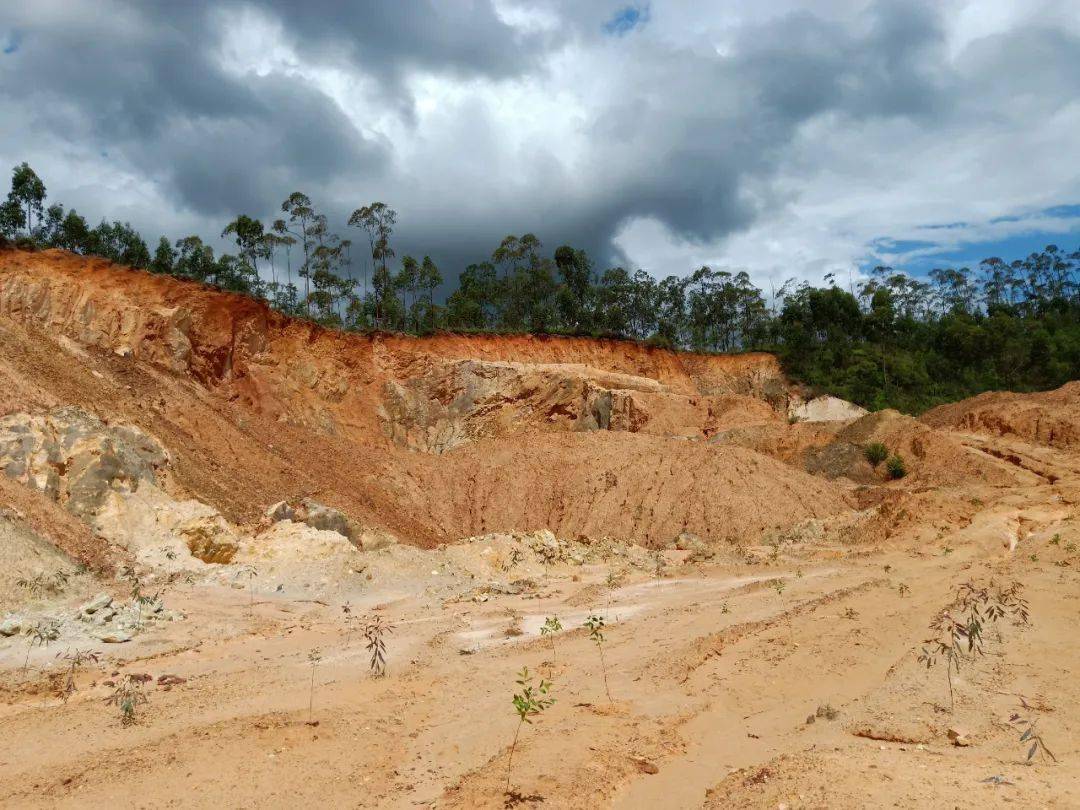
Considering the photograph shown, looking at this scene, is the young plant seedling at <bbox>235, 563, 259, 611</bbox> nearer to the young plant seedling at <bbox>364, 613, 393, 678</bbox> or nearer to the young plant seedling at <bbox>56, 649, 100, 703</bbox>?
the young plant seedling at <bbox>364, 613, 393, 678</bbox>

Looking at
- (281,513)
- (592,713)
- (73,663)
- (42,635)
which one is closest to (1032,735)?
(592,713)

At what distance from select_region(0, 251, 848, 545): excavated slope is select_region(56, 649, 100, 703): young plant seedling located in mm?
7935

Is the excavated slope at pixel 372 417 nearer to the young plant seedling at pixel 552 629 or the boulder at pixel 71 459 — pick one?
the boulder at pixel 71 459

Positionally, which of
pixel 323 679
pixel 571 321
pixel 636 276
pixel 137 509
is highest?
pixel 636 276

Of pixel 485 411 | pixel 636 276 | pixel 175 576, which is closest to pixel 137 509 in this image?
pixel 175 576

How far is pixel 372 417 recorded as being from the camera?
31.8 meters

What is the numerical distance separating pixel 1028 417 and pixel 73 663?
3022 cm

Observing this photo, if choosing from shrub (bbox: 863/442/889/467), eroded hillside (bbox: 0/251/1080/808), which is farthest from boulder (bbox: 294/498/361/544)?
shrub (bbox: 863/442/889/467)

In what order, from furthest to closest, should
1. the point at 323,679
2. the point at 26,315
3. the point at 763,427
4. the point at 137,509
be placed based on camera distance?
the point at 763,427
the point at 26,315
the point at 137,509
the point at 323,679

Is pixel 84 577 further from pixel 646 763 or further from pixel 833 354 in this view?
pixel 833 354

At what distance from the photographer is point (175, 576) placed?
1403 centimetres

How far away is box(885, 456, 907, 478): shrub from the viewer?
26.0m

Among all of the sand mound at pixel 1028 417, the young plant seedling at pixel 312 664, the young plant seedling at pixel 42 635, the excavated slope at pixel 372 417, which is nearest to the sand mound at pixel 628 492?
the excavated slope at pixel 372 417

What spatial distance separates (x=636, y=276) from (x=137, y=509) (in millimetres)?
56331
